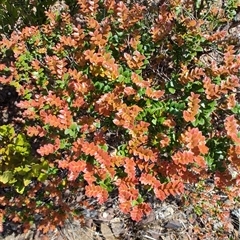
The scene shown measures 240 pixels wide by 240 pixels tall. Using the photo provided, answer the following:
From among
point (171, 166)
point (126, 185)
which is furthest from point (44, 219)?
point (171, 166)

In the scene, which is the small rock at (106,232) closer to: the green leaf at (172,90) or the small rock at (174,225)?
the small rock at (174,225)

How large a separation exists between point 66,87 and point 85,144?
409mm

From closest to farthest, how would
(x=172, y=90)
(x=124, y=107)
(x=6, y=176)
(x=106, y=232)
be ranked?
(x=124, y=107) → (x=172, y=90) → (x=6, y=176) → (x=106, y=232)

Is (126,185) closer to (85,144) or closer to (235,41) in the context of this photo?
(85,144)

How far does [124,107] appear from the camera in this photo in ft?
6.25

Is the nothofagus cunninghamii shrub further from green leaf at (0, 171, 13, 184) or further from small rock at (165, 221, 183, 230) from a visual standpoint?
small rock at (165, 221, 183, 230)

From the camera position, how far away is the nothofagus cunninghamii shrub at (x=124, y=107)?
6.26ft

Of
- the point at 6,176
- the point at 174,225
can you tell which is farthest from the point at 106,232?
the point at 6,176

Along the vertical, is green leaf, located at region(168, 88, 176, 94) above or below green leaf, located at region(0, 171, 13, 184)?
above

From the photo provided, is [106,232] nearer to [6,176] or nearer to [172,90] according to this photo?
[6,176]

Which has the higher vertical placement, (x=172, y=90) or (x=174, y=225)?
(x=172, y=90)

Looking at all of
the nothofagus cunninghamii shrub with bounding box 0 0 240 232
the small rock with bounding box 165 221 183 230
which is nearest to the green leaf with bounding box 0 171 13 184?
the nothofagus cunninghamii shrub with bounding box 0 0 240 232

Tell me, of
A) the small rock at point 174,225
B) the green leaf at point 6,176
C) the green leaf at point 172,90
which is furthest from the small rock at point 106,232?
the green leaf at point 172,90

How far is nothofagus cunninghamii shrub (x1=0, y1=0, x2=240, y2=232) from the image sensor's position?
1.91m
